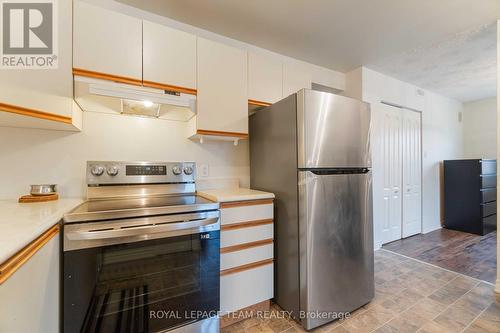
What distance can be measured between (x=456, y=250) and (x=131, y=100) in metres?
4.21

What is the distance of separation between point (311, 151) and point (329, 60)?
176 centimetres

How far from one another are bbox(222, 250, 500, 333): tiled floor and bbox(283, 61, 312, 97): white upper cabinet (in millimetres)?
2014

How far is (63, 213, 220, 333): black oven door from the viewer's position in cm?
107

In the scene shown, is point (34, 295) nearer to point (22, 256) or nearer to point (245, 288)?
point (22, 256)

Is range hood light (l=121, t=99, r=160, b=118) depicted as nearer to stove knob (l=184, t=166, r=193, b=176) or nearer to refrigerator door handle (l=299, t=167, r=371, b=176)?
stove knob (l=184, t=166, r=193, b=176)

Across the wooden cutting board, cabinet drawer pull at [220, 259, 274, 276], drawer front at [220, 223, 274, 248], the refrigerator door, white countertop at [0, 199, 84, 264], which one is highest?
the refrigerator door

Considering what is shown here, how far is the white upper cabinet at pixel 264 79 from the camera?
1.97 m

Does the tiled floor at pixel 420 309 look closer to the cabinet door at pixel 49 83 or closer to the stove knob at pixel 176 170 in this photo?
the stove knob at pixel 176 170

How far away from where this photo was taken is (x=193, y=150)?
205 cm

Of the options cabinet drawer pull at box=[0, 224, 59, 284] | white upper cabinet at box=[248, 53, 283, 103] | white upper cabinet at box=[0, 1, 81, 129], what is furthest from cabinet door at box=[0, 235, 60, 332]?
white upper cabinet at box=[248, 53, 283, 103]

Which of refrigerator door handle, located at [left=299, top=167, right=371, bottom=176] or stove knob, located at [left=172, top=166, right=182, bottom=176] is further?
stove knob, located at [left=172, top=166, right=182, bottom=176]

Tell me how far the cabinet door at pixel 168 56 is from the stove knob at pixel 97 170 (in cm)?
74

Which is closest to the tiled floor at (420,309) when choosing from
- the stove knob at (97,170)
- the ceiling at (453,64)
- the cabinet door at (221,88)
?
the stove knob at (97,170)

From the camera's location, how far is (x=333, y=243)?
1596 millimetres
